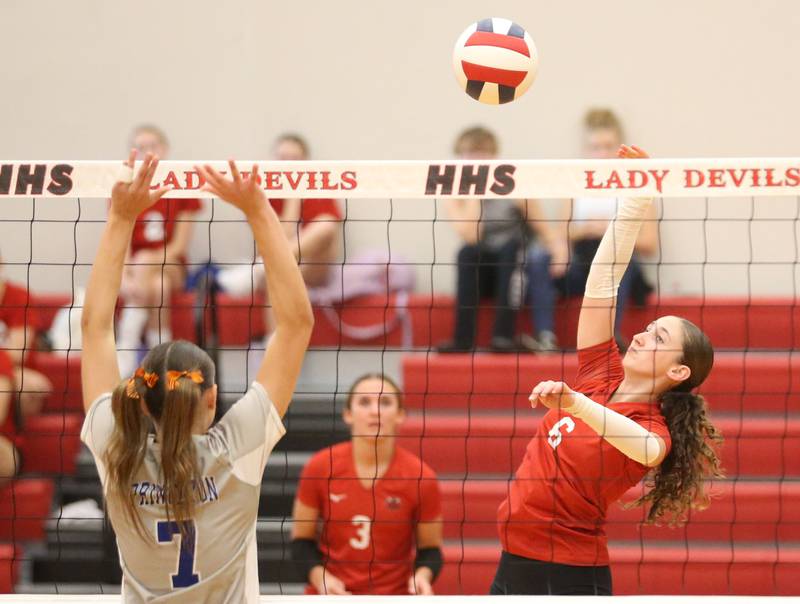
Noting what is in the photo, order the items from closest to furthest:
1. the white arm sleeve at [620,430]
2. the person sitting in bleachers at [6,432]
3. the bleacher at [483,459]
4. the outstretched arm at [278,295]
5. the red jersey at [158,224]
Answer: the outstretched arm at [278,295] < the white arm sleeve at [620,430] < the person sitting in bleachers at [6,432] < the bleacher at [483,459] < the red jersey at [158,224]

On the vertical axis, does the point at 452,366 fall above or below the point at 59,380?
above

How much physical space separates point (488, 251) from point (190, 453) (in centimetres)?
404

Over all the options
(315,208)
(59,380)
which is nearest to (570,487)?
(315,208)

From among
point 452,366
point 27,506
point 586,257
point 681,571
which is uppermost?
point 586,257

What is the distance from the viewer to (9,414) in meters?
5.76

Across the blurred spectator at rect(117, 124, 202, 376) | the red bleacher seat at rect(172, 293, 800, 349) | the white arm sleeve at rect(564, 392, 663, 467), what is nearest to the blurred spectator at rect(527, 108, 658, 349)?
the red bleacher seat at rect(172, 293, 800, 349)

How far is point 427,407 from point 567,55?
7.68 ft

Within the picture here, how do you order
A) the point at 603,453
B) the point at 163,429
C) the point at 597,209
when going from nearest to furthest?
the point at 163,429
the point at 603,453
the point at 597,209

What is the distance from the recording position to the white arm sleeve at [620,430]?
3248 mm

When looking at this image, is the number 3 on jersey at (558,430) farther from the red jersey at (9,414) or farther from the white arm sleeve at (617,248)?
the red jersey at (9,414)

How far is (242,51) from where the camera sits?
711cm

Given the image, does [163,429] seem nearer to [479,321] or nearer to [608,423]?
[608,423]

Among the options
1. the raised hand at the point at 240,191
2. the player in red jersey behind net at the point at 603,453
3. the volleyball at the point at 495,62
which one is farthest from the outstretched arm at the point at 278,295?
the volleyball at the point at 495,62

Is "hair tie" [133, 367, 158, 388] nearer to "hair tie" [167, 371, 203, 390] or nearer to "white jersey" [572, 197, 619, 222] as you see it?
"hair tie" [167, 371, 203, 390]
